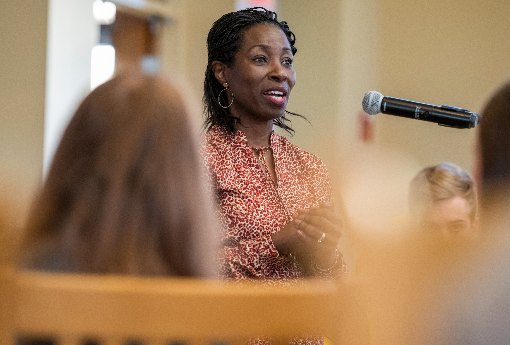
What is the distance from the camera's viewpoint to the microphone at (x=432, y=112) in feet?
4.02

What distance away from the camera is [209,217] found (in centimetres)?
82

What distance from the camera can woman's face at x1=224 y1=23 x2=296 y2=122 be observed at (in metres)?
1.53

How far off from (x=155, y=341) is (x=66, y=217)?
0.79 ft

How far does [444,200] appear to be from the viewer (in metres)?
1.89

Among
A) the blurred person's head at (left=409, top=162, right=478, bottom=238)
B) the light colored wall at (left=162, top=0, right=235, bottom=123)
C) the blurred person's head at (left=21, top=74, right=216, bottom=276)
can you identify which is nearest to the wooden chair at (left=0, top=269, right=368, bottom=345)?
the blurred person's head at (left=21, top=74, right=216, bottom=276)

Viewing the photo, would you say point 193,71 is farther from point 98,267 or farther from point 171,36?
point 98,267

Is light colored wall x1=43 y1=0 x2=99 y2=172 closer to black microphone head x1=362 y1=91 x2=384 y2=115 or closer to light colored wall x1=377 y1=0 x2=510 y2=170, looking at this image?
black microphone head x1=362 y1=91 x2=384 y2=115

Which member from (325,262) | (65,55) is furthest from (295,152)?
(65,55)

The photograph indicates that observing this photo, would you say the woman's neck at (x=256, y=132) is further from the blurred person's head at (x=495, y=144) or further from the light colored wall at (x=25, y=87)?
the light colored wall at (x=25, y=87)

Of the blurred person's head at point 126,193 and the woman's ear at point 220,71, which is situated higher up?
the woman's ear at point 220,71

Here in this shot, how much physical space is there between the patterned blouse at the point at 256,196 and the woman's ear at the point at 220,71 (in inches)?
7.0

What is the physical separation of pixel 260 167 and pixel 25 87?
2081 mm

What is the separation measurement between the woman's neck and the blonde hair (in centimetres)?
65

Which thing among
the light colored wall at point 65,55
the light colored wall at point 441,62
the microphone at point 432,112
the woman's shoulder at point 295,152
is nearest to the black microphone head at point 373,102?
the microphone at point 432,112
